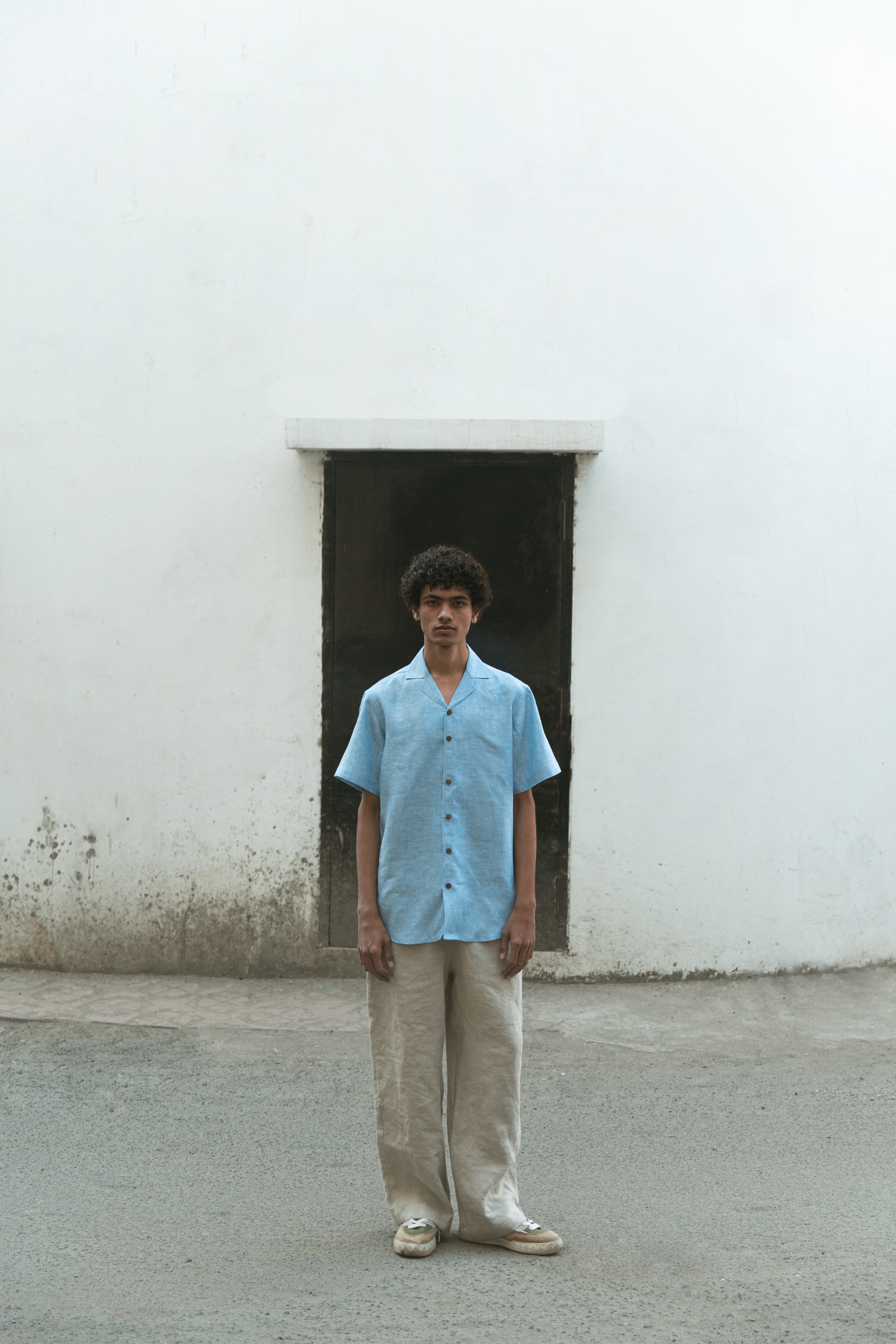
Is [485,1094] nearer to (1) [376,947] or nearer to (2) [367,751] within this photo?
(1) [376,947]

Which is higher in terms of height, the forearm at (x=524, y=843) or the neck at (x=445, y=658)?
the neck at (x=445, y=658)

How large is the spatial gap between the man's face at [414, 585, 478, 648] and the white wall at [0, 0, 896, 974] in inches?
105

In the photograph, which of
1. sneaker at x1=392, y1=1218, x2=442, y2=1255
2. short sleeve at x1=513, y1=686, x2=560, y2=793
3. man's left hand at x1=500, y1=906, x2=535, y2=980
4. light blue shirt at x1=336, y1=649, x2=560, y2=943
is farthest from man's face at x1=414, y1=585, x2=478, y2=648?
sneaker at x1=392, y1=1218, x2=442, y2=1255

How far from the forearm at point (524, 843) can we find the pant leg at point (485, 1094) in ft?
0.62

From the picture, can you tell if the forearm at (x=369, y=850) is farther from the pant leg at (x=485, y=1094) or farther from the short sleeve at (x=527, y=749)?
the short sleeve at (x=527, y=749)

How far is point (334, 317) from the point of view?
5871 millimetres

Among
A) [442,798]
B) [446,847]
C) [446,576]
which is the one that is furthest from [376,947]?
[446,576]

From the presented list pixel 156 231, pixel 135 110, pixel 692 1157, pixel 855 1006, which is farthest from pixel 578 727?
pixel 135 110

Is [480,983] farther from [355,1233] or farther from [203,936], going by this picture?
[203,936]

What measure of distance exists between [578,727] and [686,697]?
0.56m

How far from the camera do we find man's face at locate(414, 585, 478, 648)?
3.31 meters

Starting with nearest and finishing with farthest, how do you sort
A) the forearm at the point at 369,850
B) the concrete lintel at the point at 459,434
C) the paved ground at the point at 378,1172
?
the paved ground at the point at 378,1172 → the forearm at the point at 369,850 → the concrete lintel at the point at 459,434

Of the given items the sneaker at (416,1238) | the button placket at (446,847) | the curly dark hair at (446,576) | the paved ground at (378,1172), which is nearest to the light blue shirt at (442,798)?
the button placket at (446,847)

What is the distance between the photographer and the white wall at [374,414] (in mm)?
5844
